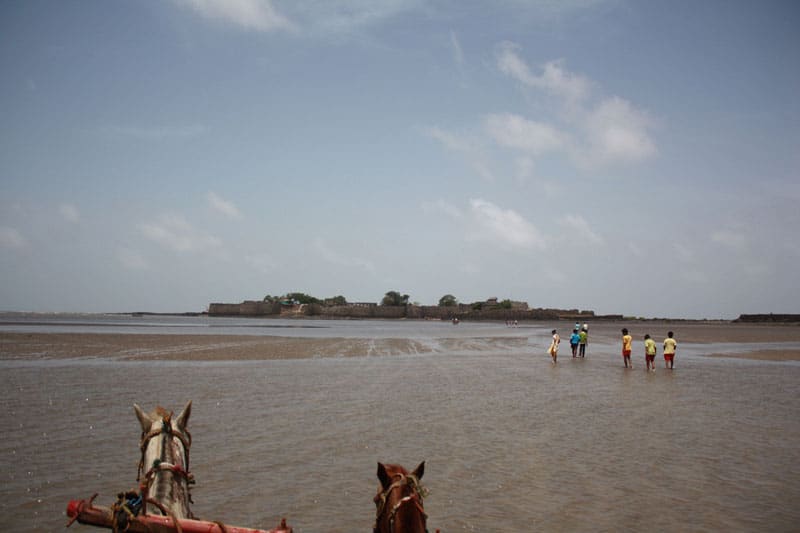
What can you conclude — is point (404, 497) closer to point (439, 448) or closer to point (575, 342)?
point (439, 448)

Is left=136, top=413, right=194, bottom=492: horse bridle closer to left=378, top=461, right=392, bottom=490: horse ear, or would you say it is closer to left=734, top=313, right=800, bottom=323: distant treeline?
left=378, top=461, right=392, bottom=490: horse ear

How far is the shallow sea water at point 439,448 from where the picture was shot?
6.77 m

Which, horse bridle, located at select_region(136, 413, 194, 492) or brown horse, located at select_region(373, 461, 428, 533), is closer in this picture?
brown horse, located at select_region(373, 461, 428, 533)

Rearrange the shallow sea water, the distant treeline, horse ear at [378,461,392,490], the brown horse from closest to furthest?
the brown horse
horse ear at [378,461,392,490]
the shallow sea water
the distant treeline

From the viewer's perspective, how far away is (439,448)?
9781mm

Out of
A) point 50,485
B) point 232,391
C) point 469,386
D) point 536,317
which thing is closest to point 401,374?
point 469,386

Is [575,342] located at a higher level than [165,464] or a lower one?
lower

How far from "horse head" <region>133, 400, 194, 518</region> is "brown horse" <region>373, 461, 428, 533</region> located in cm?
120

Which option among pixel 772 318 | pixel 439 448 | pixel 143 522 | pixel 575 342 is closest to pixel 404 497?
pixel 143 522

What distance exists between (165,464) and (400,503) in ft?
4.85

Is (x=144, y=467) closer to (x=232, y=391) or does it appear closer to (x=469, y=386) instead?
(x=232, y=391)

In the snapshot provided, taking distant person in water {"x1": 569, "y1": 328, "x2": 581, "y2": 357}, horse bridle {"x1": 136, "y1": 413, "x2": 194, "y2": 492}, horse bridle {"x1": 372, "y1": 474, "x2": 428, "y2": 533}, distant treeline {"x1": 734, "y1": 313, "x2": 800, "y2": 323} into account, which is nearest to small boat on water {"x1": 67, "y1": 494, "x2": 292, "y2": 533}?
horse bridle {"x1": 136, "y1": 413, "x2": 194, "y2": 492}

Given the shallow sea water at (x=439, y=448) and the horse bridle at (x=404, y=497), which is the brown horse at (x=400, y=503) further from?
the shallow sea water at (x=439, y=448)

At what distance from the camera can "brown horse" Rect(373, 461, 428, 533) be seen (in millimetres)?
2824
